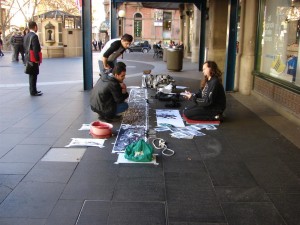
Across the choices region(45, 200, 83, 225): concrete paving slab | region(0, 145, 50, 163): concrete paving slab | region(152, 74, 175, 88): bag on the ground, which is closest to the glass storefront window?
region(152, 74, 175, 88): bag on the ground

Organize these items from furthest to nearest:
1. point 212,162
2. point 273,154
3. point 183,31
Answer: point 183,31 < point 273,154 < point 212,162

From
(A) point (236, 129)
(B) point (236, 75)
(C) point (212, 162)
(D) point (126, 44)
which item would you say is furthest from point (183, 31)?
(C) point (212, 162)

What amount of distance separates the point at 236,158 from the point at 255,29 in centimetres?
576

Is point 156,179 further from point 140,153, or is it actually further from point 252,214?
point 252,214

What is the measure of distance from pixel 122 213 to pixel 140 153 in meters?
1.44

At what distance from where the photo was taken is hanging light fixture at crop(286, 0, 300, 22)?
25.1 feet

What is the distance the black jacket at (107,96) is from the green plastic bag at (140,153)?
6.34 feet

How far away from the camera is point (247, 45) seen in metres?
10.1

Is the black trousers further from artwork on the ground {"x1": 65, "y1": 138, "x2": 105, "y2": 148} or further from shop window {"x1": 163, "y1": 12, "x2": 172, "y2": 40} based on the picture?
shop window {"x1": 163, "y1": 12, "x2": 172, "y2": 40}

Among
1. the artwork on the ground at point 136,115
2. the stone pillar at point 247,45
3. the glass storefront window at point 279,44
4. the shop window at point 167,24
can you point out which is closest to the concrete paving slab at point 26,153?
the artwork on the ground at point 136,115

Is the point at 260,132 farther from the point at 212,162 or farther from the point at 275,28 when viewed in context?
the point at 275,28

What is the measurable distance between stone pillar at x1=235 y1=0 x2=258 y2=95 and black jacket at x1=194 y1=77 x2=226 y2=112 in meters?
3.50

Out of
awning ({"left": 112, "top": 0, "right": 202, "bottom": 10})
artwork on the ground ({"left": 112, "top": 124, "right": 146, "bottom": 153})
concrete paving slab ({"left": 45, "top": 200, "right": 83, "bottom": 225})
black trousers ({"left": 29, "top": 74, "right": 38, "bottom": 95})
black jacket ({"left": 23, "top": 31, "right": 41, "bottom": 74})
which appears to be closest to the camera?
concrete paving slab ({"left": 45, "top": 200, "right": 83, "bottom": 225})

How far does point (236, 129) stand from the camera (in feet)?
21.7
